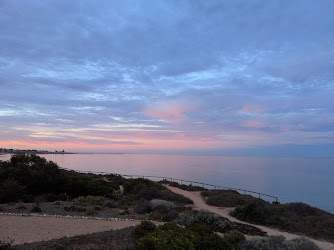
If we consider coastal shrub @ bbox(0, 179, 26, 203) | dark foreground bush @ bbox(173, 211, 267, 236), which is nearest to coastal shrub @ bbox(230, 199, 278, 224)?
dark foreground bush @ bbox(173, 211, 267, 236)

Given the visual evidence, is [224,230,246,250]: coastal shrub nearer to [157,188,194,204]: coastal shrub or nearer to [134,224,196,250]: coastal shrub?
[134,224,196,250]: coastal shrub

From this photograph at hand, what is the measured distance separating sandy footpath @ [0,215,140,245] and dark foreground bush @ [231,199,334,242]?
7.55 m

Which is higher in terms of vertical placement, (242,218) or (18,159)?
(18,159)

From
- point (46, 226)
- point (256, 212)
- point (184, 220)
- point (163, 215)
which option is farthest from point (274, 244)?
point (46, 226)

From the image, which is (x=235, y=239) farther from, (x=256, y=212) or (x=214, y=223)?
(x=256, y=212)

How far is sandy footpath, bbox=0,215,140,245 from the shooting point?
8.70m

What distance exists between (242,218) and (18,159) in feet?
63.2

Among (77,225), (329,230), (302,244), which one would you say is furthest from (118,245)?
(329,230)

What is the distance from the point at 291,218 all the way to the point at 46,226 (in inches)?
519

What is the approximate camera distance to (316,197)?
119ft

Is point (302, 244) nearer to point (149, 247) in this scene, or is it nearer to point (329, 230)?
point (329, 230)

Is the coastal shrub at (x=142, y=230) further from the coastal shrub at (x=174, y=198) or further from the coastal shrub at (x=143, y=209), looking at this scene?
the coastal shrub at (x=174, y=198)

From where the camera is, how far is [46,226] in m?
10.0

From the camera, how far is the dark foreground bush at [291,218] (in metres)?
12.8
